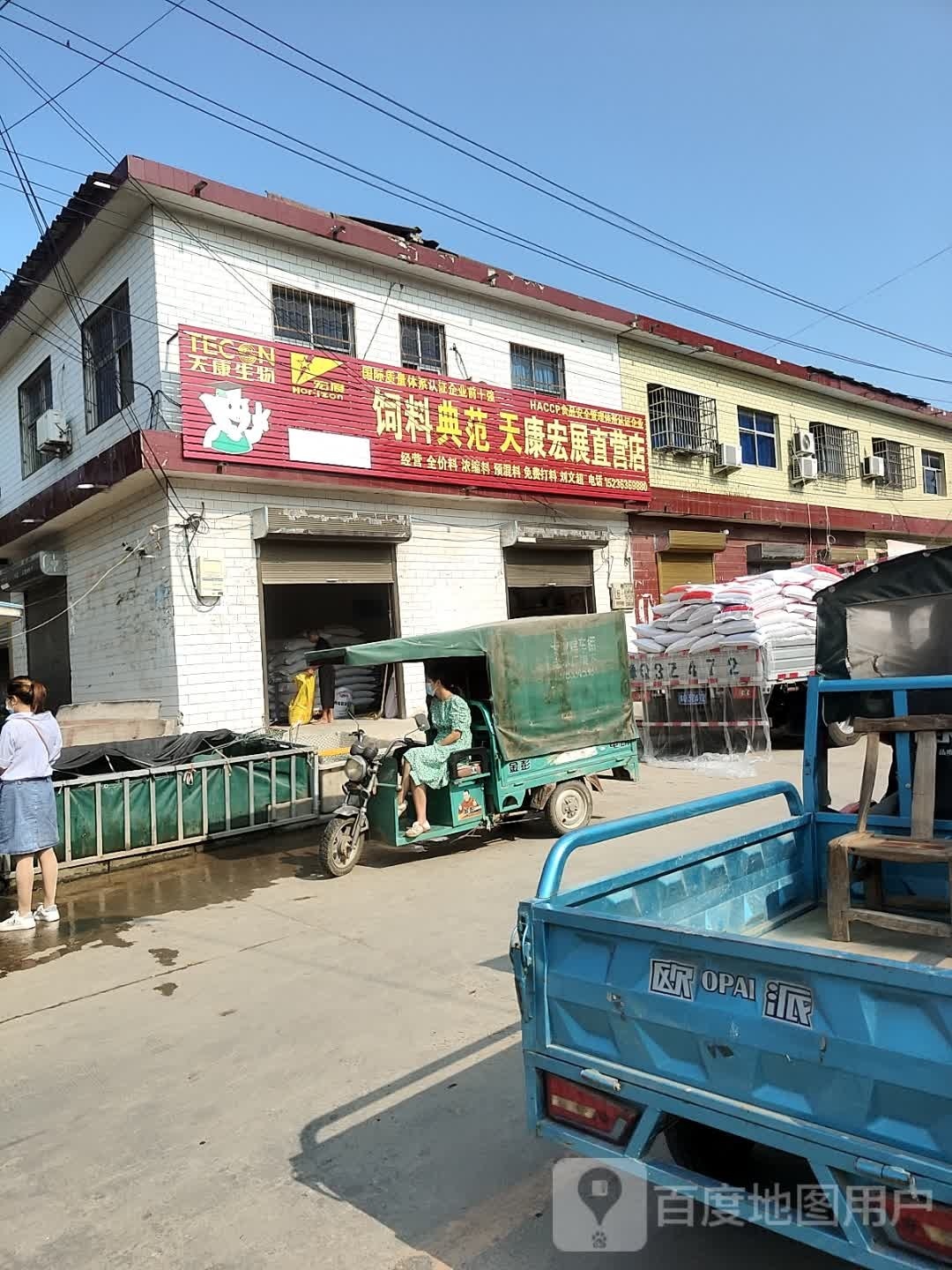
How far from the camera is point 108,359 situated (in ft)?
41.9

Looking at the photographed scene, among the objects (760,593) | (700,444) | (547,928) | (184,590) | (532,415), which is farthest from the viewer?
(700,444)

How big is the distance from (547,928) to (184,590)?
377 inches

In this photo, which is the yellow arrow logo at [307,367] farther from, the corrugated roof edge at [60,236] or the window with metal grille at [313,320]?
the corrugated roof edge at [60,236]

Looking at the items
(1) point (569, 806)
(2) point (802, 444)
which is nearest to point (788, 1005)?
(1) point (569, 806)

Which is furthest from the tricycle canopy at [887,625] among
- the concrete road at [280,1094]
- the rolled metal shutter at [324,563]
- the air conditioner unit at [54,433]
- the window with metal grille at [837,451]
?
the window with metal grille at [837,451]

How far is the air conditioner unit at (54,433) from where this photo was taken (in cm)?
1379

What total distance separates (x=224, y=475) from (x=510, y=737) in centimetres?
543

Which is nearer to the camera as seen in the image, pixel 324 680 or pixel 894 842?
pixel 894 842

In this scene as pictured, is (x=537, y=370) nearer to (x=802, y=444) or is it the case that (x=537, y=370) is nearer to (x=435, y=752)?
(x=802, y=444)

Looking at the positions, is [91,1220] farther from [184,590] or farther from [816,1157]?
[184,590]

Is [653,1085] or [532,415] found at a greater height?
[532,415]

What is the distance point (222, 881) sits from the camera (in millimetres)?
7902

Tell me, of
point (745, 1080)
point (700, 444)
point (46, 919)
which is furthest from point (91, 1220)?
point (700, 444)

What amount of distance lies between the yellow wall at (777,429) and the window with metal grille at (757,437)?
0.15 meters
